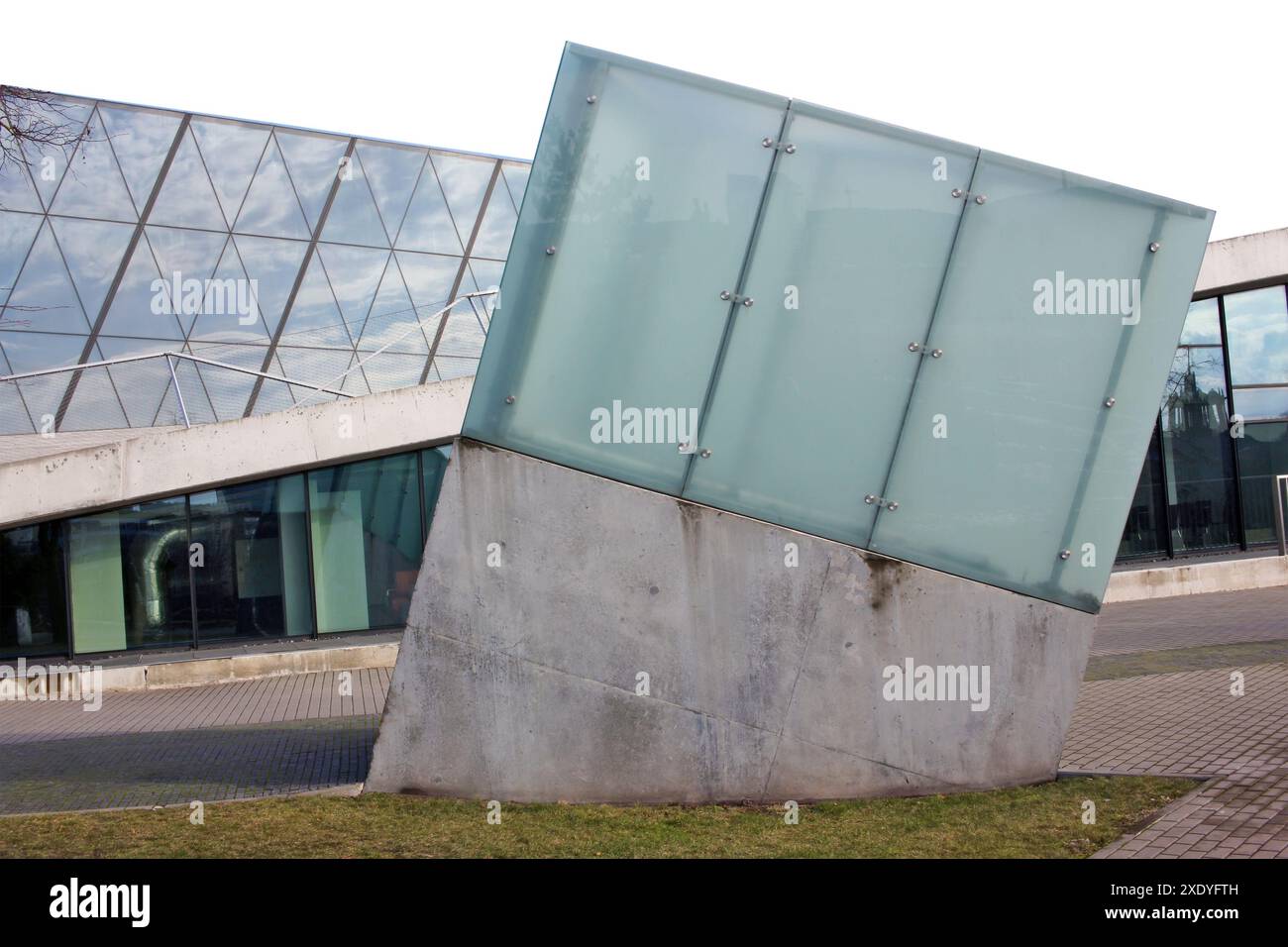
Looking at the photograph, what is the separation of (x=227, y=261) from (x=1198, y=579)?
2273 cm

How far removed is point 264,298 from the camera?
2822cm

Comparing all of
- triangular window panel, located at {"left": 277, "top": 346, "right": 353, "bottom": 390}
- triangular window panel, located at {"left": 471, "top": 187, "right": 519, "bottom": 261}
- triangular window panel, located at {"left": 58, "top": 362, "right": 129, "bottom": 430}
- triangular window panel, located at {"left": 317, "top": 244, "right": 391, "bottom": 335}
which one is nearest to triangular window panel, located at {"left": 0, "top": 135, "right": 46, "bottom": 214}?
triangular window panel, located at {"left": 277, "top": 346, "right": 353, "bottom": 390}

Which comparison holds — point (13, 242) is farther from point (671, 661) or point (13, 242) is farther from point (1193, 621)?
point (1193, 621)

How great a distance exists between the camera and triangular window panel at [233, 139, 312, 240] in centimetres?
2944

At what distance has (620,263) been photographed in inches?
330

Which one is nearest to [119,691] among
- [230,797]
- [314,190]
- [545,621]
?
[230,797]

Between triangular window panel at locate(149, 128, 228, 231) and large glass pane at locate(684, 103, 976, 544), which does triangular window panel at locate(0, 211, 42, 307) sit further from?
large glass pane at locate(684, 103, 976, 544)

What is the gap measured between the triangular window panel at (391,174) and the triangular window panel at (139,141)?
499cm

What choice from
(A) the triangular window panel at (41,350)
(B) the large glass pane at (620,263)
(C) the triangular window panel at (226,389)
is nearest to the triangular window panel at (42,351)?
(A) the triangular window panel at (41,350)

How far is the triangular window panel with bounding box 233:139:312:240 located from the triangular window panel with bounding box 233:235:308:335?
33 centimetres

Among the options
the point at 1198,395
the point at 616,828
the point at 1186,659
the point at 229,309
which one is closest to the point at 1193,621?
the point at 1186,659

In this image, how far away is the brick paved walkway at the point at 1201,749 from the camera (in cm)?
643

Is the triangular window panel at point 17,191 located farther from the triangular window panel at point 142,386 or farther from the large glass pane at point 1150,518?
the large glass pane at point 1150,518
